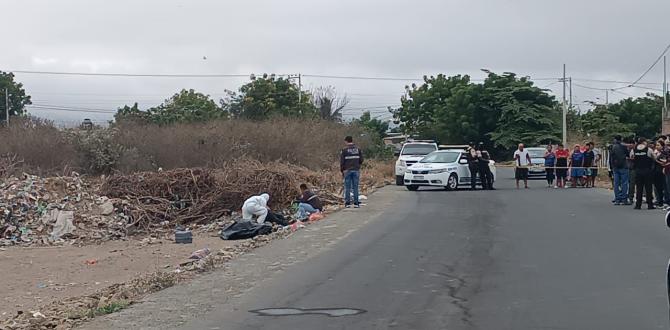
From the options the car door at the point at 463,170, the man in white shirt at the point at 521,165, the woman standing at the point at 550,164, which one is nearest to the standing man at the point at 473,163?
the car door at the point at 463,170

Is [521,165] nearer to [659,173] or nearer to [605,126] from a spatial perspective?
[659,173]

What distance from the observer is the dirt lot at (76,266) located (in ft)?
47.1

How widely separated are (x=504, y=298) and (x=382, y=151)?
150 feet

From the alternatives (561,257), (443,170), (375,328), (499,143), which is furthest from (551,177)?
(499,143)

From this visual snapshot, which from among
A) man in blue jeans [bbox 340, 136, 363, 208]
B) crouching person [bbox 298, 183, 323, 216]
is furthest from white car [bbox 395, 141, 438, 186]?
crouching person [bbox 298, 183, 323, 216]

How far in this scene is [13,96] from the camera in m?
79.3

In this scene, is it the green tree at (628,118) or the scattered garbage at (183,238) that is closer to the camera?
the scattered garbage at (183,238)

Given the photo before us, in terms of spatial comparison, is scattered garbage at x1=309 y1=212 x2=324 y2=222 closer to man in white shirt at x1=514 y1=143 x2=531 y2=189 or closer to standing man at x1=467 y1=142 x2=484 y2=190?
standing man at x1=467 y1=142 x2=484 y2=190

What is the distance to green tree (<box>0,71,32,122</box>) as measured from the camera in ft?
255

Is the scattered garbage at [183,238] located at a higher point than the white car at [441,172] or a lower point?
lower

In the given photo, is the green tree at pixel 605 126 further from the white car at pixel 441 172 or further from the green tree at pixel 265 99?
the white car at pixel 441 172

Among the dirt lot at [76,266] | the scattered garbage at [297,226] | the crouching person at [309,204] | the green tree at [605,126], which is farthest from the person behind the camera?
the green tree at [605,126]

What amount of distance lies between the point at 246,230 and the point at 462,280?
9537mm

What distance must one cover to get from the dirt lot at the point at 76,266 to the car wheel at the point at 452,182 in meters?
10.4
